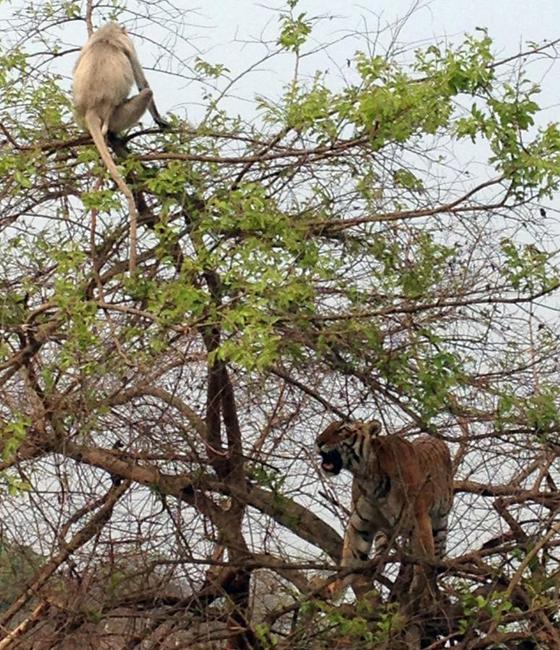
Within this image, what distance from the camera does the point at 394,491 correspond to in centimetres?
748

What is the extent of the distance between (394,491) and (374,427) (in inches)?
25.2

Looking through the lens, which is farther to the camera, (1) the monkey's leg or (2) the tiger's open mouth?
(1) the monkey's leg

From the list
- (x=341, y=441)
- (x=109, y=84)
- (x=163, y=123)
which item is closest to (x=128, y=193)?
(x=163, y=123)

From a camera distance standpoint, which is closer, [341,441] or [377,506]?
[341,441]

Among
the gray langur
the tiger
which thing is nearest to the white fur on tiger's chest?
the tiger

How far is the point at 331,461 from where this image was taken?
694 cm

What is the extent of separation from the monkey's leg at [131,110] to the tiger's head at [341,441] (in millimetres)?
2103

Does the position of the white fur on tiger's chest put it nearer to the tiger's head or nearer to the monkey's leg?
the tiger's head

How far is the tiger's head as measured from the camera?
690 cm

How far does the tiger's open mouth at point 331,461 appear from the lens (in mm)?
6895

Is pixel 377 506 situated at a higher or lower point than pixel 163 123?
lower

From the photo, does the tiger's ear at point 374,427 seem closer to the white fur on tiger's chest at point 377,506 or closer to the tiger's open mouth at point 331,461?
the tiger's open mouth at point 331,461

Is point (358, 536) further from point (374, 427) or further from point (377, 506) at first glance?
point (374, 427)

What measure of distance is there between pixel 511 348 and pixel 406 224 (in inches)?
33.5
